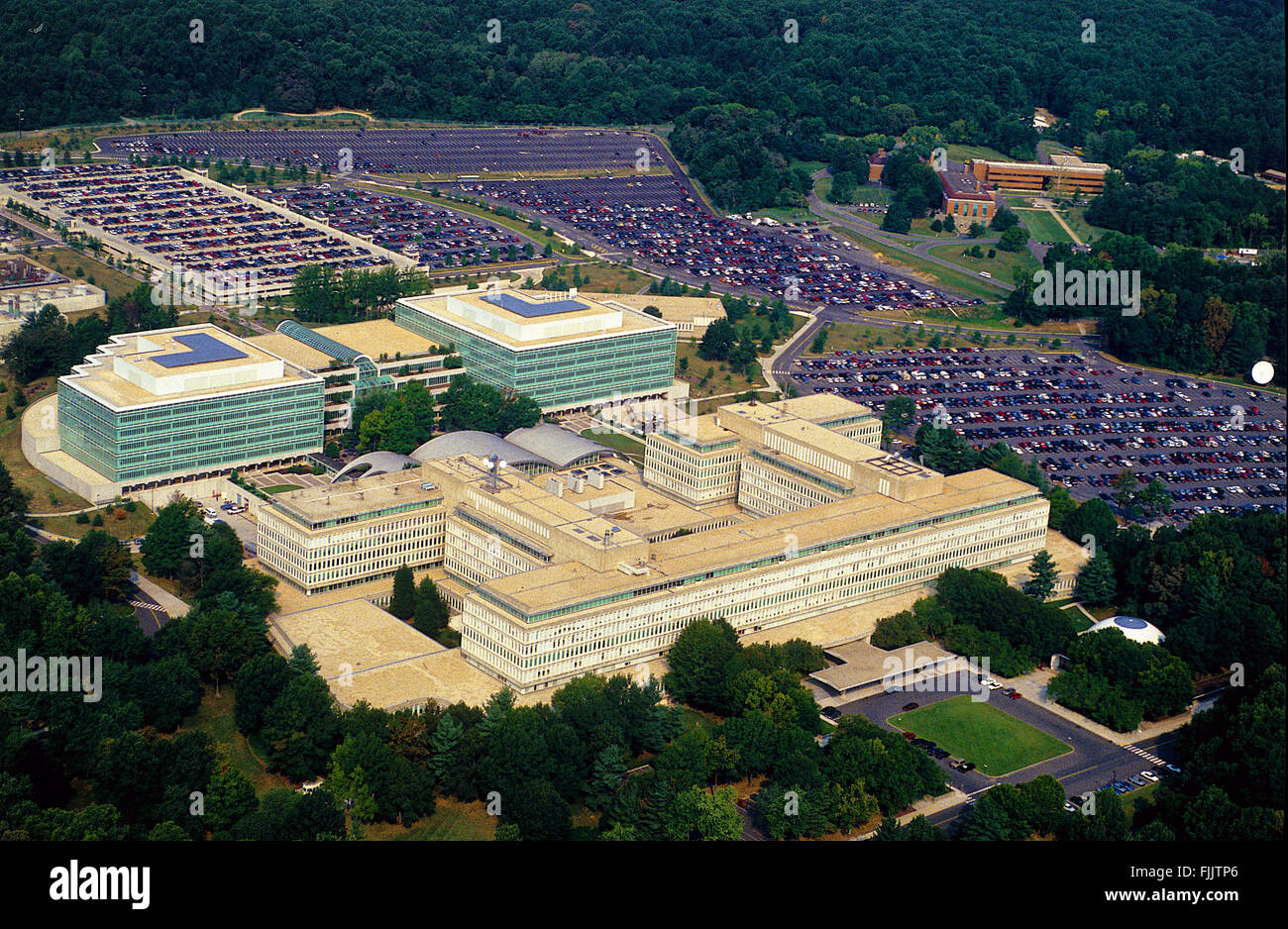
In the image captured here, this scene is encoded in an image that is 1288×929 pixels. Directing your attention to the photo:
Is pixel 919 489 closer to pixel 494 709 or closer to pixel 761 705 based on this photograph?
pixel 761 705

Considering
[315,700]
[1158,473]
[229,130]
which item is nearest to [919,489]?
[1158,473]

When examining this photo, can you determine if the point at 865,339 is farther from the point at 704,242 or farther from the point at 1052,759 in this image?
the point at 1052,759

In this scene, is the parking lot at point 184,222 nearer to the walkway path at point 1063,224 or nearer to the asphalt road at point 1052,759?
the walkway path at point 1063,224

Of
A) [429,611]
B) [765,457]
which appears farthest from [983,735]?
[429,611]

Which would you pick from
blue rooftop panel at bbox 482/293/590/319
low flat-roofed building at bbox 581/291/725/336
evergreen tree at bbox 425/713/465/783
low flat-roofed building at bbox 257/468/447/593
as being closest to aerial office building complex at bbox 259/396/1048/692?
low flat-roofed building at bbox 257/468/447/593

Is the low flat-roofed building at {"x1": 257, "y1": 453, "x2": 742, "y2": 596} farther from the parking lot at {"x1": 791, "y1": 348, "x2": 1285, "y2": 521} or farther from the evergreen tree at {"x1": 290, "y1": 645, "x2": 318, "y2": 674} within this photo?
the parking lot at {"x1": 791, "y1": 348, "x2": 1285, "y2": 521}
